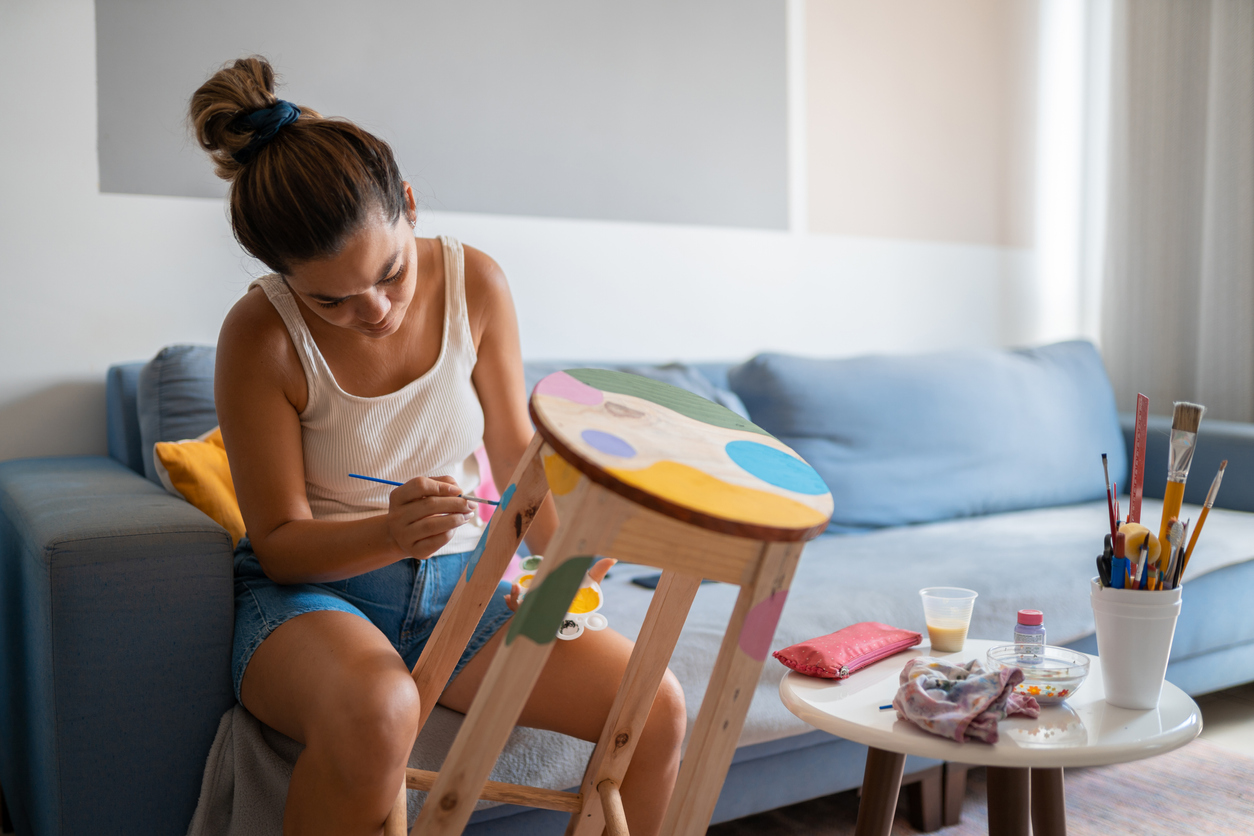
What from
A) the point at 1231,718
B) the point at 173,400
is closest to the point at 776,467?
the point at 173,400

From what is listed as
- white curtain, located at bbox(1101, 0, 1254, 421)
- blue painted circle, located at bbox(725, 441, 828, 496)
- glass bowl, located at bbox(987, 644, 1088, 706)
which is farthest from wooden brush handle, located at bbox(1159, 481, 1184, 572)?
white curtain, located at bbox(1101, 0, 1254, 421)

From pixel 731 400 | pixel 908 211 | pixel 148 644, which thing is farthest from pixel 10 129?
pixel 908 211

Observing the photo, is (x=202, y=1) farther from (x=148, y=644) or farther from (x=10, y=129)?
(x=148, y=644)

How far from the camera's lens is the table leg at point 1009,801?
81cm

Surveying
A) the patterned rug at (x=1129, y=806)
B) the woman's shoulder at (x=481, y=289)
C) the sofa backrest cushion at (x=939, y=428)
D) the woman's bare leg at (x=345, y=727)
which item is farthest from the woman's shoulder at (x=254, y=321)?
the sofa backrest cushion at (x=939, y=428)

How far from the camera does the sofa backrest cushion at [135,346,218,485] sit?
1.50 meters

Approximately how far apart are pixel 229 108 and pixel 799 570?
1.20 metres

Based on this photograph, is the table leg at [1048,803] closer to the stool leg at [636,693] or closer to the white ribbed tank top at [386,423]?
the stool leg at [636,693]

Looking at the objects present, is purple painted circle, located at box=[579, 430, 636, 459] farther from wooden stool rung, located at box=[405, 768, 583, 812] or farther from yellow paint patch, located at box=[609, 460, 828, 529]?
wooden stool rung, located at box=[405, 768, 583, 812]

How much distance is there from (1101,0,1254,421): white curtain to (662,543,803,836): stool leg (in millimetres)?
2435

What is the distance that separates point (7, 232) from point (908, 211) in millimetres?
2237

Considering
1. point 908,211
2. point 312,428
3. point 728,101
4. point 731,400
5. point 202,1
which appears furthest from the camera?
point 908,211

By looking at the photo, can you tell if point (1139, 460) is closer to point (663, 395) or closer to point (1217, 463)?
point (663, 395)

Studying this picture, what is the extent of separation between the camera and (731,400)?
78.6 inches
